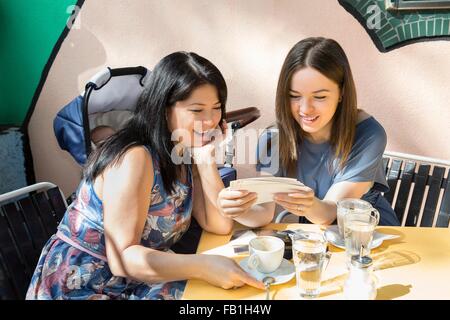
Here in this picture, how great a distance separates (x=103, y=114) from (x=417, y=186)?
175 cm

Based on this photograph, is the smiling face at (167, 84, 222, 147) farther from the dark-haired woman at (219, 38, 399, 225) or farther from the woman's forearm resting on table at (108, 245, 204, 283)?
the woman's forearm resting on table at (108, 245, 204, 283)

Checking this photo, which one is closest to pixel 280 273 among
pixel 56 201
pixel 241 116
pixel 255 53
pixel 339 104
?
pixel 339 104

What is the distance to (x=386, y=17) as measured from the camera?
2406mm

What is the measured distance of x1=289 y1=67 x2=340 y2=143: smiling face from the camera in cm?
154

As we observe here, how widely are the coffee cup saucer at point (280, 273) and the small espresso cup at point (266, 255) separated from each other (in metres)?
0.01

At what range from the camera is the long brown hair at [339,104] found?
156cm

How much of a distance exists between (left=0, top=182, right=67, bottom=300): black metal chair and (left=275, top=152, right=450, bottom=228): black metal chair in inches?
66.1

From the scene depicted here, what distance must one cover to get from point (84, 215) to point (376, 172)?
1.17 metres

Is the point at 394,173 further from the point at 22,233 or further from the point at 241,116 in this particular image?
the point at 22,233

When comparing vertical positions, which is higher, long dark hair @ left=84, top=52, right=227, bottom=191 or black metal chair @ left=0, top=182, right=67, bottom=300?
long dark hair @ left=84, top=52, right=227, bottom=191

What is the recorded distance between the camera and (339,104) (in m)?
1.67

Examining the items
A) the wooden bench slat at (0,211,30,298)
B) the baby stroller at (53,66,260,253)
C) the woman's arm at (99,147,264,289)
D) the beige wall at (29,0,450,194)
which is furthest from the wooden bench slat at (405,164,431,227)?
the wooden bench slat at (0,211,30,298)
